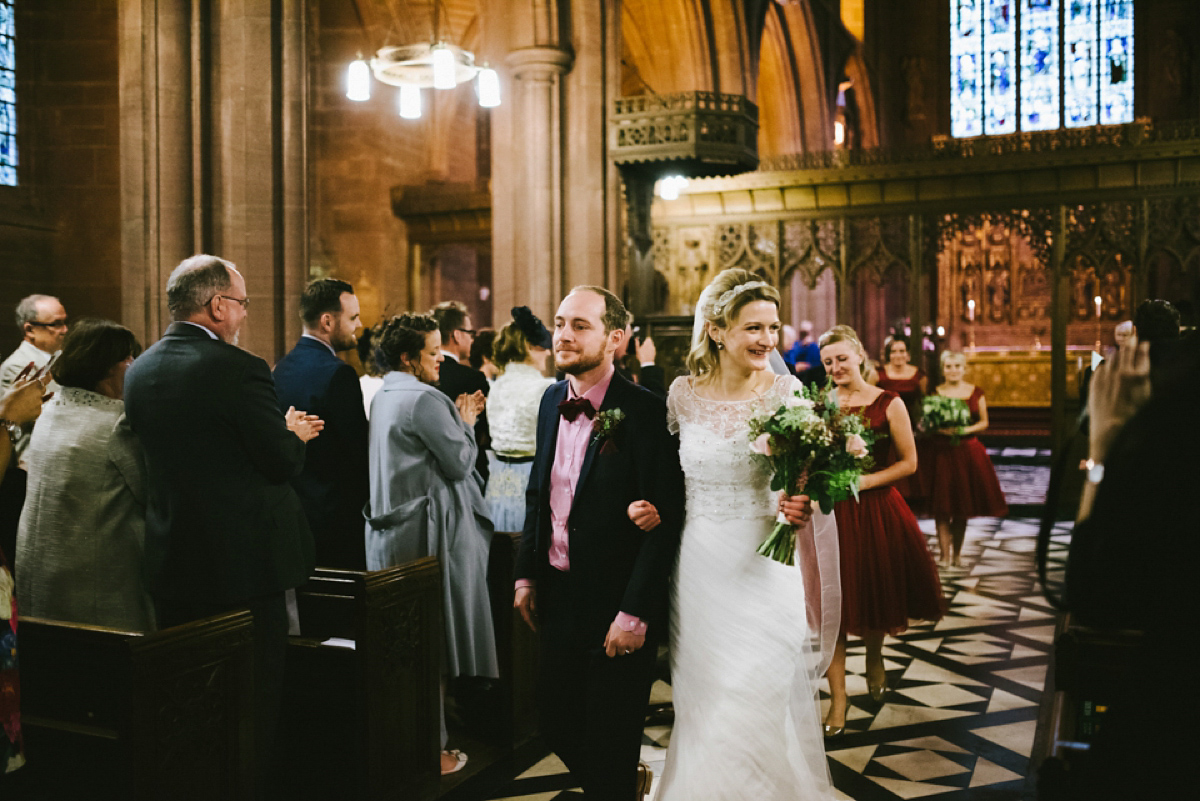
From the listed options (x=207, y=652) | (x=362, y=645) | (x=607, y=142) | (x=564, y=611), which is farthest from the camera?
(x=607, y=142)

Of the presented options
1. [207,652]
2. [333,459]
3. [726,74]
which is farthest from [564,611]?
[726,74]

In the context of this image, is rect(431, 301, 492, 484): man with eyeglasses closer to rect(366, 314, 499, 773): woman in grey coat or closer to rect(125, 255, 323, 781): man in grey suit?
rect(366, 314, 499, 773): woman in grey coat

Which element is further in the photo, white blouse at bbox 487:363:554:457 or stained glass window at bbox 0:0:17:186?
stained glass window at bbox 0:0:17:186

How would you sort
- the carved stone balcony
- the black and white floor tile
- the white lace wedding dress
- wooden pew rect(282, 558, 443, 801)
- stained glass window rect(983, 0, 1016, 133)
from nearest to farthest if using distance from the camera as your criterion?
the white lace wedding dress
wooden pew rect(282, 558, 443, 801)
the black and white floor tile
the carved stone balcony
stained glass window rect(983, 0, 1016, 133)

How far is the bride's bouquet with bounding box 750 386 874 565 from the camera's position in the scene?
282 centimetres

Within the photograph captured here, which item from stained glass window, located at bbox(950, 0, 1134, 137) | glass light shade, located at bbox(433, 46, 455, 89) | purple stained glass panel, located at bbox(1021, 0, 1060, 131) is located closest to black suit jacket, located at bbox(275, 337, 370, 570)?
glass light shade, located at bbox(433, 46, 455, 89)

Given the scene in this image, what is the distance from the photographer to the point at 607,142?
9.45 m

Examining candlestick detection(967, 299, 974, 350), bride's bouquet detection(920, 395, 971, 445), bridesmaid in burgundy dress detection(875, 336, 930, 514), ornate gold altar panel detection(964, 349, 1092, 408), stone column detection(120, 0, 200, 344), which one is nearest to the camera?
stone column detection(120, 0, 200, 344)

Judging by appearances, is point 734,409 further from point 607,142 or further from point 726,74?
point 726,74

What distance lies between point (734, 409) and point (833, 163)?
9.34 m

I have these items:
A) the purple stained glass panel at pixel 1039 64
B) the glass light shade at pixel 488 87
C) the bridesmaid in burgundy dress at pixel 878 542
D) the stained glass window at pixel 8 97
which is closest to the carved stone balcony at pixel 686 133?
the glass light shade at pixel 488 87

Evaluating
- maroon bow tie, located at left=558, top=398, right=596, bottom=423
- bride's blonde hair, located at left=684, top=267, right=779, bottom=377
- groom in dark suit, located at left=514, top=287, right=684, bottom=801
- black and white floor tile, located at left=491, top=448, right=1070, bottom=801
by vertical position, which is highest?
bride's blonde hair, located at left=684, top=267, right=779, bottom=377

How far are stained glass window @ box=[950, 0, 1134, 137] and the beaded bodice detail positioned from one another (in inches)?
823

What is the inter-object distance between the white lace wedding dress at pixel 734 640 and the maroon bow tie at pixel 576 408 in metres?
0.32
